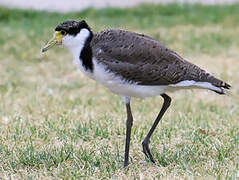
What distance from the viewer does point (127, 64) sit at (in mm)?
4281

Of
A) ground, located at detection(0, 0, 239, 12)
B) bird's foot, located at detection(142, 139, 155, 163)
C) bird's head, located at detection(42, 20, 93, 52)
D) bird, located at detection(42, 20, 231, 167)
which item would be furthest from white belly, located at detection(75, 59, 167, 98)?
ground, located at detection(0, 0, 239, 12)

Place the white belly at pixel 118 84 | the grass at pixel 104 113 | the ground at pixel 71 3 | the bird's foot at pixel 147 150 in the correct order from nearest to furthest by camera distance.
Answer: the white belly at pixel 118 84 < the grass at pixel 104 113 < the bird's foot at pixel 147 150 < the ground at pixel 71 3

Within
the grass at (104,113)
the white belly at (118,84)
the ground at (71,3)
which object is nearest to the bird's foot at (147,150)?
the grass at (104,113)

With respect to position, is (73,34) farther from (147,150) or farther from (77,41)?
(147,150)

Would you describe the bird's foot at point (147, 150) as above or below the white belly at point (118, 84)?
below

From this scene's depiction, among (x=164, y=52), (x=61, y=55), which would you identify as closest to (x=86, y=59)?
(x=164, y=52)

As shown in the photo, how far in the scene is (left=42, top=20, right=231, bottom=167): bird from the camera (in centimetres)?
424

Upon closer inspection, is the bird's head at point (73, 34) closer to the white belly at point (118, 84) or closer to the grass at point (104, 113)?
the white belly at point (118, 84)

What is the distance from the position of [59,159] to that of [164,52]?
3.90 ft

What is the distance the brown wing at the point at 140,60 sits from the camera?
14.0 feet

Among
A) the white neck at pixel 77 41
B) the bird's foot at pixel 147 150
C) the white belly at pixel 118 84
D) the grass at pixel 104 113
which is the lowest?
the grass at pixel 104 113

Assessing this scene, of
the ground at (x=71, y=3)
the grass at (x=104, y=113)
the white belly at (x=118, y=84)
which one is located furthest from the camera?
the ground at (x=71, y=3)

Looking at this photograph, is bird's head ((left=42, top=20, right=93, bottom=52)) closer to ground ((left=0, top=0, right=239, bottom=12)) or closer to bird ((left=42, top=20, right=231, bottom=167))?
bird ((left=42, top=20, right=231, bottom=167))

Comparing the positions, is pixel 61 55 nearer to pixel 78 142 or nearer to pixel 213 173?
pixel 78 142
